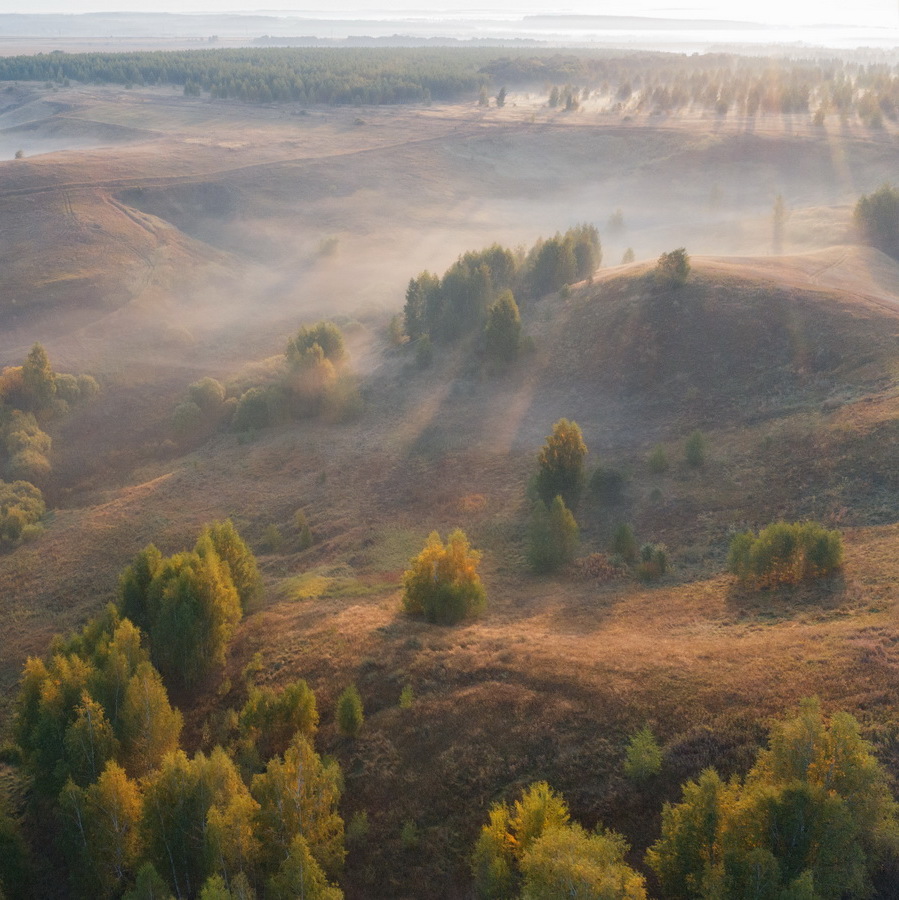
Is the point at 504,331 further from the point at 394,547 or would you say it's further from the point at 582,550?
the point at 582,550

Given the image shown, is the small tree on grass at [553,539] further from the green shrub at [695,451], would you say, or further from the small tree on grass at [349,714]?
the small tree on grass at [349,714]

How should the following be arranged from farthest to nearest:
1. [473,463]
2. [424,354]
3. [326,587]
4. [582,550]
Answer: [424,354], [473,463], [582,550], [326,587]

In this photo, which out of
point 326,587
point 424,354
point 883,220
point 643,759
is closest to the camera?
point 643,759

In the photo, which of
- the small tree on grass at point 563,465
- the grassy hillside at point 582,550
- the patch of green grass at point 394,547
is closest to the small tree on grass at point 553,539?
the grassy hillside at point 582,550

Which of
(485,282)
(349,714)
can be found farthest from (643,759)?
(485,282)

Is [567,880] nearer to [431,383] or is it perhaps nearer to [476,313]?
[431,383]

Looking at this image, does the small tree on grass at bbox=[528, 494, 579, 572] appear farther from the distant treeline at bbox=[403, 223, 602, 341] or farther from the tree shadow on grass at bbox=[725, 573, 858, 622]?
the distant treeline at bbox=[403, 223, 602, 341]
